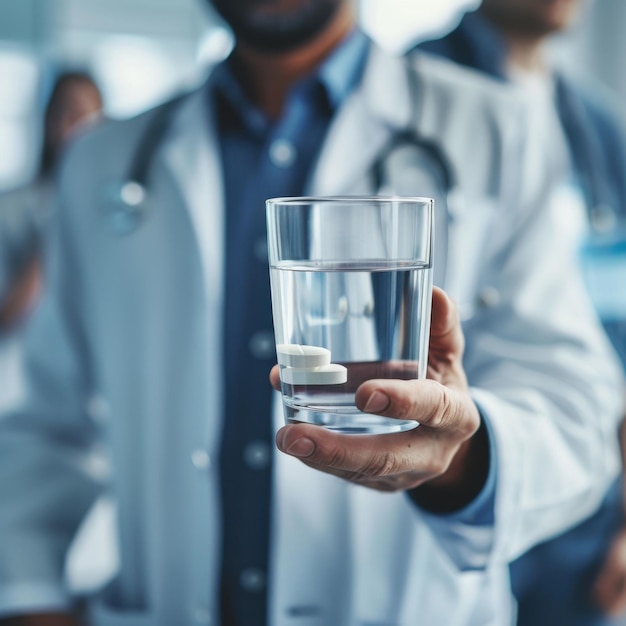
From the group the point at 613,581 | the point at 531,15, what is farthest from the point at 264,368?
the point at 531,15

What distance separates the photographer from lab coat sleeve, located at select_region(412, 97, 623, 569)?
19.6 inches

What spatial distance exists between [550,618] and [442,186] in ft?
1.74

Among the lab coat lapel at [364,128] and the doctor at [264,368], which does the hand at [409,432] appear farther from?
the lab coat lapel at [364,128]

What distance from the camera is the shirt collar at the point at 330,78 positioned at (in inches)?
27.3

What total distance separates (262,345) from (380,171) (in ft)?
0.56

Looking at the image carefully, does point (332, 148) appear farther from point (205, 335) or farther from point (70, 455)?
point (70, 455)

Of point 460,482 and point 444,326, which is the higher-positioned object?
point 444,326

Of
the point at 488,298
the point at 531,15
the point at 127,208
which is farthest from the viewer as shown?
the point at 531,15

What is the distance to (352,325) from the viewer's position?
336 millimetres

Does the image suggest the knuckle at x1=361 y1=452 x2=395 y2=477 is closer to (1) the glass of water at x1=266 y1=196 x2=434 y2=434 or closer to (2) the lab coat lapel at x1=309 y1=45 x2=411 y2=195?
(1) the glass of water at x1=266 y1=196 x2=434 y2=434

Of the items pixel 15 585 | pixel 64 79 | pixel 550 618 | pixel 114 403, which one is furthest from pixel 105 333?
pixel 64 79

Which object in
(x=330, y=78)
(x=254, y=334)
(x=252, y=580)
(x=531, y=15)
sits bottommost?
(x=252, y=580)

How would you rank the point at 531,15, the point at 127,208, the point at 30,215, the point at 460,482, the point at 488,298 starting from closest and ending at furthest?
the point at 460,482 < the point at 488,298 < the point at 127,208 < the point at 531,15 < the point at 30,215

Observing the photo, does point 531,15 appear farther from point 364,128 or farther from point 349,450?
point 349,450
